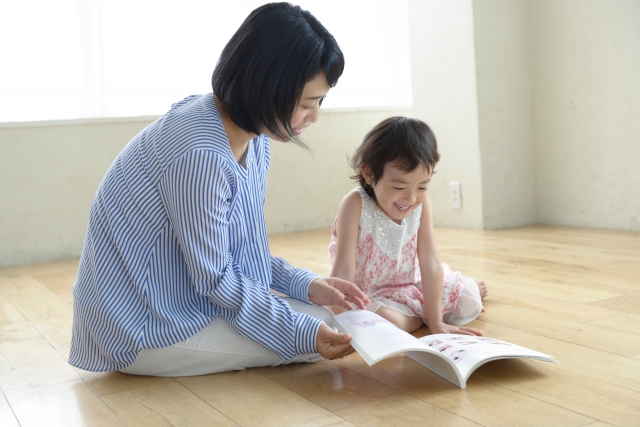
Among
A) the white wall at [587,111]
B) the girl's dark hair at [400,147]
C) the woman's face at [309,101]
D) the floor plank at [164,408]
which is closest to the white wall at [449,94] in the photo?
the white wall at [587,111]

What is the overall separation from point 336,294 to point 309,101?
15.9 inches

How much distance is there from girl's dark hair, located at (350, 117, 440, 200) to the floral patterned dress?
4.5 inches

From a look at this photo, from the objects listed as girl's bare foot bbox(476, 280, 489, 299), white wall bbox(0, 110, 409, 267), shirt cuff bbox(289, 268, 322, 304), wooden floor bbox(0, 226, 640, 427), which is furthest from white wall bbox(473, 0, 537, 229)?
shirt cuff bbox(289, 268, 322, 304)

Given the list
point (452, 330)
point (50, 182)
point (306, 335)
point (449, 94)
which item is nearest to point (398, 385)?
point (306, 335)

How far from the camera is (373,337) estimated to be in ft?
4.05

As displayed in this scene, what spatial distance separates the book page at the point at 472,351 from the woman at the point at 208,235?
0.62ft

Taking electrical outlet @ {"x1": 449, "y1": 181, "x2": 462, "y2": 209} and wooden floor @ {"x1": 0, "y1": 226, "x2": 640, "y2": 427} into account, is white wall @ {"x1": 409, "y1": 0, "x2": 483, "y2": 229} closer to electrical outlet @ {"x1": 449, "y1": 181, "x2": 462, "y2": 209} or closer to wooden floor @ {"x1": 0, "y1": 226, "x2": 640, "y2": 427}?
electrical outlet @ {"x1": 449, "y1": 181, "x2": 462, "y2": 209}

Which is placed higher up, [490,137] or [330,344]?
[490,137]

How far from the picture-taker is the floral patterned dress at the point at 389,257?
1704 millimetres

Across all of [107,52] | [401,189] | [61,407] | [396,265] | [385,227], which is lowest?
[61,407]

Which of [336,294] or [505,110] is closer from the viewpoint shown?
[336,294]

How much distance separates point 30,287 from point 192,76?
140cm

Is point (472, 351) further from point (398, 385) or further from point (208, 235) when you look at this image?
point (208, 235)

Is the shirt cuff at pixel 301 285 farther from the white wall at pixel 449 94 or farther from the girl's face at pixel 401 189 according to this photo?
the white wall at pixel 449 94
